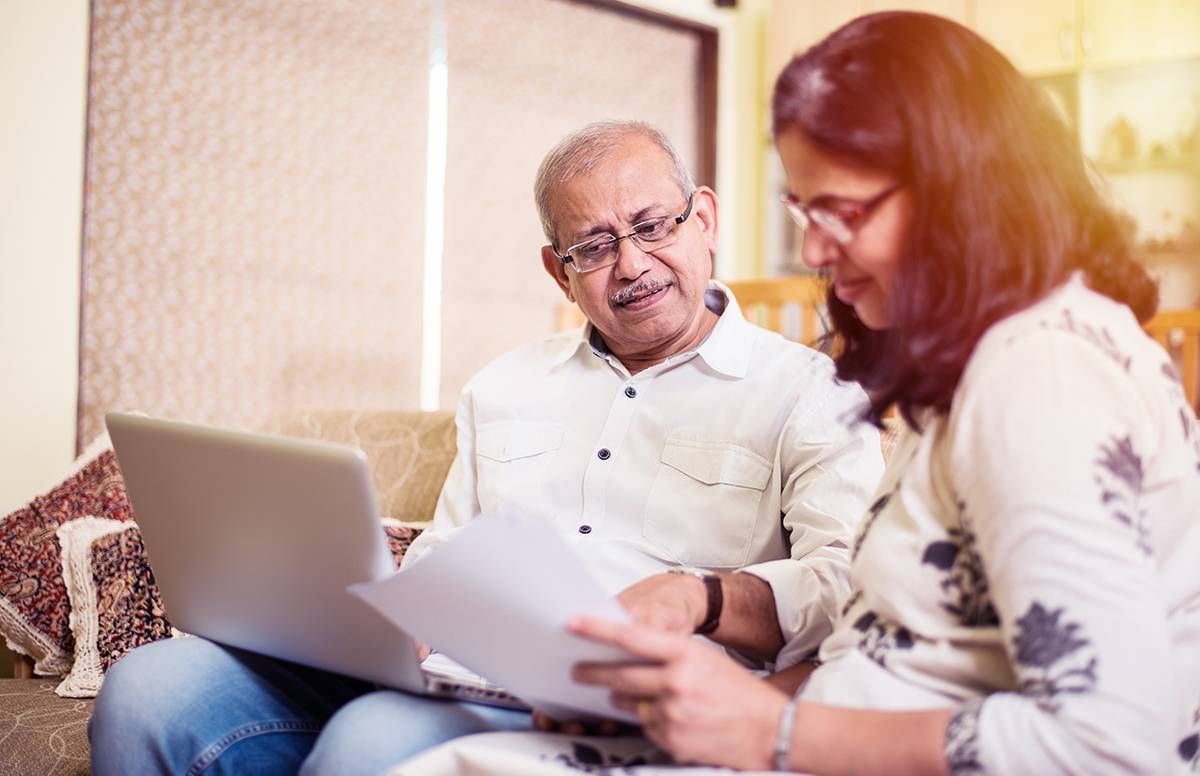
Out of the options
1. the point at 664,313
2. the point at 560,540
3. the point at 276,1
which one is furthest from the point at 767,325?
the point at 560,540

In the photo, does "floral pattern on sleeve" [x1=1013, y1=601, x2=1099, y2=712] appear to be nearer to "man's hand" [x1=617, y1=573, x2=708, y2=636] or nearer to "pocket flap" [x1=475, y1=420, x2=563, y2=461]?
"man's hand" [x1=617, y1=573, x2=708, y2=636]

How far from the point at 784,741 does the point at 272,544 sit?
0.51 metres

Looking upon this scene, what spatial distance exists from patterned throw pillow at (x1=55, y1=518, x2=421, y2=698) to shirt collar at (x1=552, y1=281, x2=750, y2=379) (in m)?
0.74

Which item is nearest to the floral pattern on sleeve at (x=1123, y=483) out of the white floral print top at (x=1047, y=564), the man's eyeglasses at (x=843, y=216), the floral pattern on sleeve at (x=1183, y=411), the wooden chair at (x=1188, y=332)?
the white floral print top at (x=1047, y=564)

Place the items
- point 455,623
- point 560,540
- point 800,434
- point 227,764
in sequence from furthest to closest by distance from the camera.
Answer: point 800,434
point 227,764
point 455,623
point 560,540

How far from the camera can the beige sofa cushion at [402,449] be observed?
2.08m

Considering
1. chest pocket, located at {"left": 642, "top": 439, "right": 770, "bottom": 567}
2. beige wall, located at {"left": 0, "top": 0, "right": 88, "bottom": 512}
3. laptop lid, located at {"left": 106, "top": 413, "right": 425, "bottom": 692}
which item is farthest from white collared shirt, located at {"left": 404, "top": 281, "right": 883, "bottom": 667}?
beige wall, located at {"left": 0, "top": 0, "right": 88, "bottom": 512}

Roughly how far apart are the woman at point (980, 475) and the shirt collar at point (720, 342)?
582mm

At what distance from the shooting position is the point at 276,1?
3094 millimetres

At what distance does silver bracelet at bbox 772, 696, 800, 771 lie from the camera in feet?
2.63

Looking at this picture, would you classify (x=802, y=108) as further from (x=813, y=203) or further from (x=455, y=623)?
(x=455, y=623)

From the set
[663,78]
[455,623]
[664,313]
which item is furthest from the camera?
[663,78]

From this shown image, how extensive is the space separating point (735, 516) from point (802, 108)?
0.65 m

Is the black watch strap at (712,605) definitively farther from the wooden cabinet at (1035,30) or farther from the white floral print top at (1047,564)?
the wooden cabinet at (1035,30)
